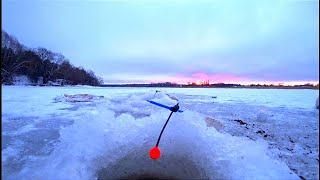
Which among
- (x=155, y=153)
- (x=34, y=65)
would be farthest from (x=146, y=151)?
(x=34, y=65)

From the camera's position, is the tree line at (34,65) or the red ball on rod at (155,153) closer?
the red ball on rod at (155,153)

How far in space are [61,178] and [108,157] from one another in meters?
0.93

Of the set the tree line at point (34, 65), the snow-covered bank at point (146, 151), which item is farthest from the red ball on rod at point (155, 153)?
the tree line at point (34, 65)

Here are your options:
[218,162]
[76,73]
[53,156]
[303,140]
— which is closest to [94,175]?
[53,156]

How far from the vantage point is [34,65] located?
200 ft

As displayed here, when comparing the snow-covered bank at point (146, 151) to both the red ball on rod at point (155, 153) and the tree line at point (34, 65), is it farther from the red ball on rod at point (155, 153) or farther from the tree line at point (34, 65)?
the tree line at point (34, 65)

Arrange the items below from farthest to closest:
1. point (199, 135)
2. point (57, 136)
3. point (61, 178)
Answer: point (57, 136) → point (199, 135) → point (61, 178)

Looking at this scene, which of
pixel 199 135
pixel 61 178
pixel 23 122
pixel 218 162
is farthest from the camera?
pixel 23 122

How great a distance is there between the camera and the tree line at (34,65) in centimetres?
4978

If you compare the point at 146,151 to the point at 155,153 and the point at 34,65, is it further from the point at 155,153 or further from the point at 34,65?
the point at 34,65

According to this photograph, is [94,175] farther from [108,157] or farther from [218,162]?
[218,162]

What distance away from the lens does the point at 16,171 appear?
4141 millimetres

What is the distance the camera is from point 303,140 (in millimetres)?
5652

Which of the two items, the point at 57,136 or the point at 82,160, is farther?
the point at 57,136
